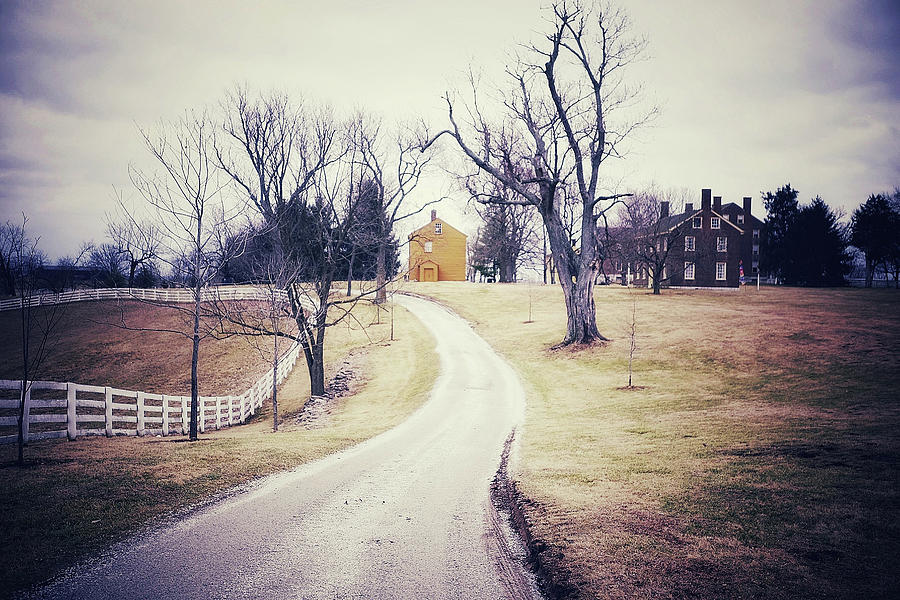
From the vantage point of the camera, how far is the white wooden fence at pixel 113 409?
9789mm

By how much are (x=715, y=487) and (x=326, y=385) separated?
67.4ft

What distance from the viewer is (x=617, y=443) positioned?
11070mm

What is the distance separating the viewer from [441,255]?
68250 millimetres

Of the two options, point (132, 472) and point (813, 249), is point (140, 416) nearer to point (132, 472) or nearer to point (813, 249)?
point (132, 472)

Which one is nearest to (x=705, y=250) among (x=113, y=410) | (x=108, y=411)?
(x=113, y=410)

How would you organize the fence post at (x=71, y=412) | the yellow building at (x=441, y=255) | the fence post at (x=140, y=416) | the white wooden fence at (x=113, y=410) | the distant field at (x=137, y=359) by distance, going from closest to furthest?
the white wooden fence at (x=113, y=410) < the fence post at (x=71, y=412) < the fence post at (x=140, y=416) < the distant field at (x=137, y=359) < the yellow building at (x=441, y=255)

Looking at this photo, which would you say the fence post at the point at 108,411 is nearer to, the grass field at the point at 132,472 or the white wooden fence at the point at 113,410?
the white wooden fence at the point at 113,410

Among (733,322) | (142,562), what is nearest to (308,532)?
(142,562)

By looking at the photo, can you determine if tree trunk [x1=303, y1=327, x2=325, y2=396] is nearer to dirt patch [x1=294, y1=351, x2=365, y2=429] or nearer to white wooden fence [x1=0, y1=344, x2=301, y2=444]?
dirt patch [x1=294, y1=351, x2=365, y2=429]

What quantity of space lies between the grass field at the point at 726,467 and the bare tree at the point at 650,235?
26536mm

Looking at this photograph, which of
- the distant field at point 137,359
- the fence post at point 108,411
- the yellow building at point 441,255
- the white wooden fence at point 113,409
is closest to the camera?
the white wooden fence at point 113,409

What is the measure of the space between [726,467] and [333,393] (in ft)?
60.7

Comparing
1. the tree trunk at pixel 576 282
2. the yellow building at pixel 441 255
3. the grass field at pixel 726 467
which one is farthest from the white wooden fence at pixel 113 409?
the yellow building at pixel 441 255

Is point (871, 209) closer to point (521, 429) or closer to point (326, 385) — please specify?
point (521, 429)
